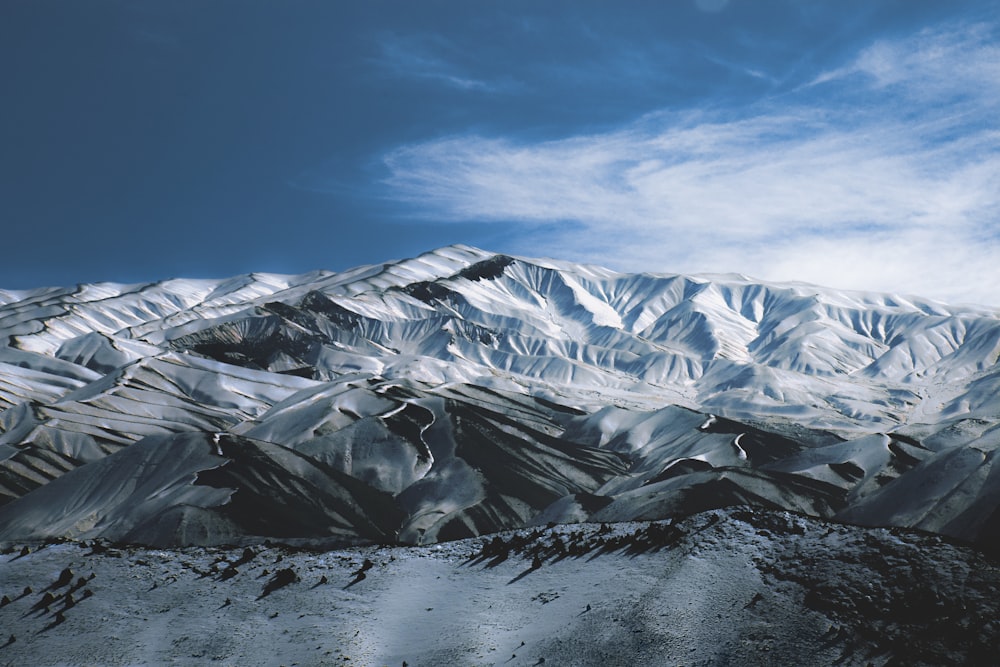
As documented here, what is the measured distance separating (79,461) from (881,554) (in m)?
83.2

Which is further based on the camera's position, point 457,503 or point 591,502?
point 457,503

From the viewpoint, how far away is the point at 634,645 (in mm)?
17422

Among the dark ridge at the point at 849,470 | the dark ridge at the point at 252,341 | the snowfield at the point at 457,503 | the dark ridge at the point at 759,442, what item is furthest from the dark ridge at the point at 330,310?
the dark ridge at the point at 849,470

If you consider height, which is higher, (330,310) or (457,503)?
(330,310)

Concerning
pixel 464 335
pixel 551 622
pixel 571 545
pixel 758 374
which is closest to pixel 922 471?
pixel 571 545

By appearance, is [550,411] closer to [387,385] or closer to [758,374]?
[387,385]

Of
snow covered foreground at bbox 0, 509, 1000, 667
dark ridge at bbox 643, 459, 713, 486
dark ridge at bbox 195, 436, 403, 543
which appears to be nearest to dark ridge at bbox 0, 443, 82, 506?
dark ridge at bbox 195, 436, 403, 543

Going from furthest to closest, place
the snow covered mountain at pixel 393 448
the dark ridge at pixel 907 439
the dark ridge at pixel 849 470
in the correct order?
the dark ridge at pixel 907 439 → the dark ridge at pixel 849 470 → the snow covered mountain at pixel 393 448

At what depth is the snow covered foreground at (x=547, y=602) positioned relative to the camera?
17.0 m

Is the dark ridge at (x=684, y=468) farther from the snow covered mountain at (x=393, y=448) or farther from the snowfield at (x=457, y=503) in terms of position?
the snowfield at (x=457, y=503)

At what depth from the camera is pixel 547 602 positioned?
20359 millimetres

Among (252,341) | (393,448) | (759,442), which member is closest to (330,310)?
(252,341)

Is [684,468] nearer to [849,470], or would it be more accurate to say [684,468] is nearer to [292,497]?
[849,470]

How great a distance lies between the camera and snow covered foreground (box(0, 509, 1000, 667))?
17.0 meters
